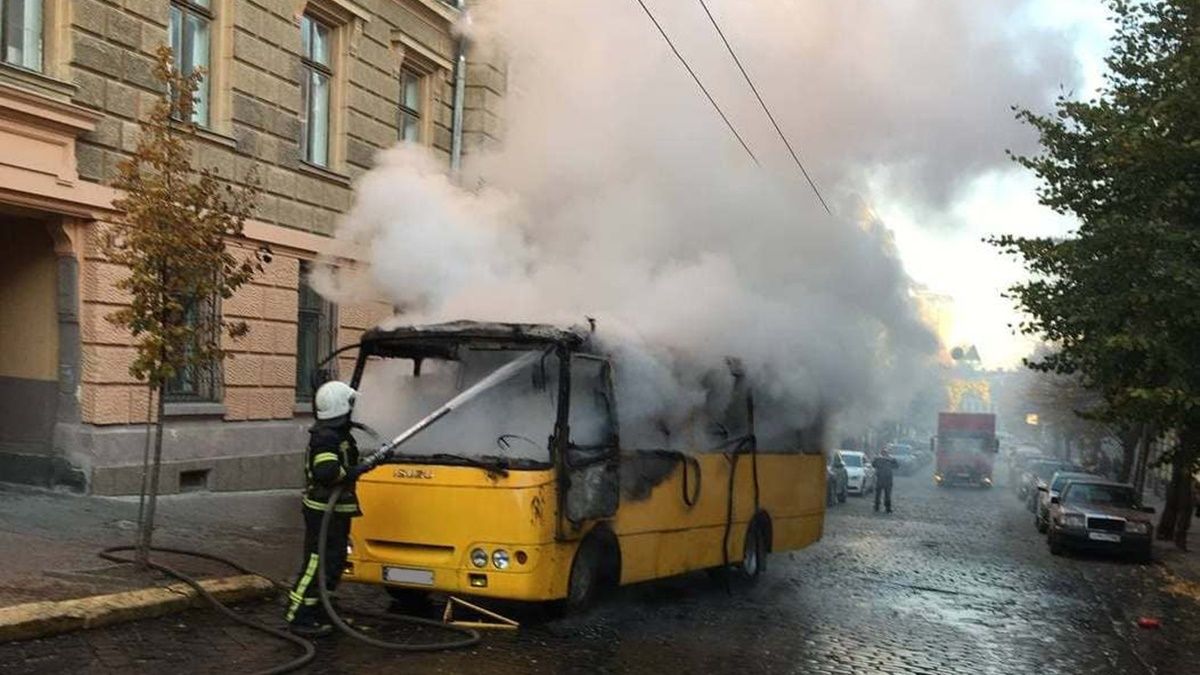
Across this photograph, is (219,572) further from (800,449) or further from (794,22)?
(794,22)

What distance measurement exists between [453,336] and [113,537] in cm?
406

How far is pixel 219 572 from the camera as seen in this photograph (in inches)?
360

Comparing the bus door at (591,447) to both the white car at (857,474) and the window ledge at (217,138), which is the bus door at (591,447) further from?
the white car at (857,474)

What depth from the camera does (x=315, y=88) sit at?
1719cm

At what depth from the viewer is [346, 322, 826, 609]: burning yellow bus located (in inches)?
308

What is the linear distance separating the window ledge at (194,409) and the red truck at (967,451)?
36438 millimetres

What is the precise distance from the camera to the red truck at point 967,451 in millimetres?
45969

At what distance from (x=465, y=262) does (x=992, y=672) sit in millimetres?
5329

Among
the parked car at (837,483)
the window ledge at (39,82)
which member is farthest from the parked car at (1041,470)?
the window ledge at (39,82)

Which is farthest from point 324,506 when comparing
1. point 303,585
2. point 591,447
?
point 591,447

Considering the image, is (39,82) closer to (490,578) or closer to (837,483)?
(490,578)

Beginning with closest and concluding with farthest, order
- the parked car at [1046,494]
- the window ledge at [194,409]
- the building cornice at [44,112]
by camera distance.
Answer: the building cornice at [44,112] < the window ledge at [194,409] < the parked car at [1046,494]

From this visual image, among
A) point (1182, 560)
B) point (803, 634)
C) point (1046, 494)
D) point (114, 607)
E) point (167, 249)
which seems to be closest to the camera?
point (114, 607)

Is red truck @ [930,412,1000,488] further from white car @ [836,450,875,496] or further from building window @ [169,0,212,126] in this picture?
building window @ [169,0,212,126]
